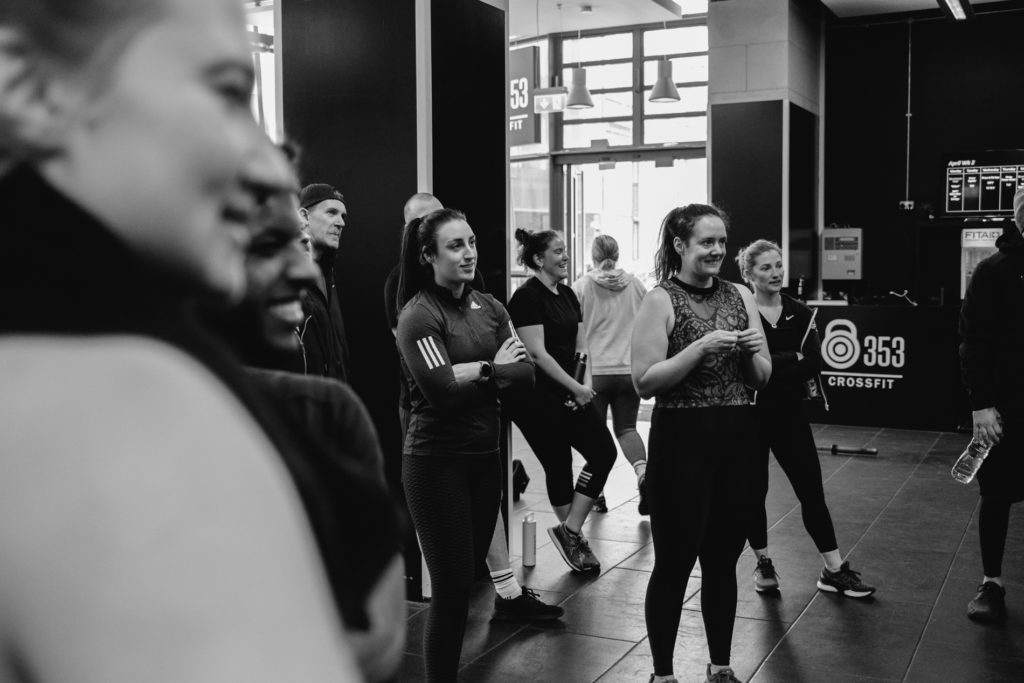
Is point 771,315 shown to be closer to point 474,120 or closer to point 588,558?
point 588,558

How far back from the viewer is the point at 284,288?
47 cm

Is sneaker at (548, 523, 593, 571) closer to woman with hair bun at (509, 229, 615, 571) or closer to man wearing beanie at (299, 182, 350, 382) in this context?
woman with hair bun at (509, 229, 615, 571)

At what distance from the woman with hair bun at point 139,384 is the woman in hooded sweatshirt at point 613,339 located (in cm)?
537

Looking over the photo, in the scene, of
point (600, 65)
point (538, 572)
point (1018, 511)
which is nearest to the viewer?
point (538, 572)

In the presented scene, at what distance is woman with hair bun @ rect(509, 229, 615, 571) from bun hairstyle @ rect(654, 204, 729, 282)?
135 centimetres

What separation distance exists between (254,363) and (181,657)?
0.17 meters

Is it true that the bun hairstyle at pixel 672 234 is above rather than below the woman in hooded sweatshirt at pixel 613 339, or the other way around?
above

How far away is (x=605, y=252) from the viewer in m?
6.16

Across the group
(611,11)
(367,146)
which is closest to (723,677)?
(367,146)

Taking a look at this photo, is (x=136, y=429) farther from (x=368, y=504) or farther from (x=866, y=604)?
(x=866, y=604)

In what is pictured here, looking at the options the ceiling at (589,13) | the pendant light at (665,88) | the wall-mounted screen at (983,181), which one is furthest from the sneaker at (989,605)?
the ceiling at (589,13)

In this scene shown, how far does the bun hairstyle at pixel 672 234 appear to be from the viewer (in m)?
3.34

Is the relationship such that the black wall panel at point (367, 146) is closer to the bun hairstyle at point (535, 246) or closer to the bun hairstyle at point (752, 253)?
the bun hairstyle at point (535, 246)

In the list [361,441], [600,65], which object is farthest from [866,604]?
[600,65]
